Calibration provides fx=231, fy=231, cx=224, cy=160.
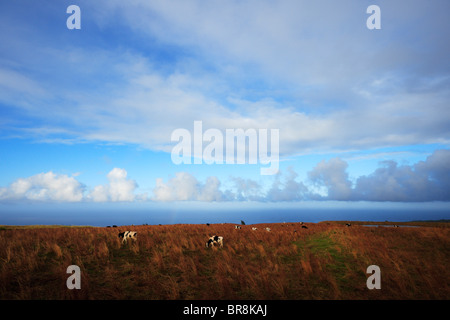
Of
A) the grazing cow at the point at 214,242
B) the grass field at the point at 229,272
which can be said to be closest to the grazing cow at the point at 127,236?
the grass field at the point at 229,272

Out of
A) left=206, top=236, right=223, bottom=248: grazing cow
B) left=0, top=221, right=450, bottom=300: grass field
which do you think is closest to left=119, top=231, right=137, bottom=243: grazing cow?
left=0, top=221, right=450, bottom=300: grass field

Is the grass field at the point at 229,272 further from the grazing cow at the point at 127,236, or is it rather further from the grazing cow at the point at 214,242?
the grazing cow at the point at 127,236

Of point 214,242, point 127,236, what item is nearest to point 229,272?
point 214,242

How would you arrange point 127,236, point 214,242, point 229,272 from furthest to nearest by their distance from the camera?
point 127,236, point 214,242, point 229,272

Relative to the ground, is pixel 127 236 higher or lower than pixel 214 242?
higher

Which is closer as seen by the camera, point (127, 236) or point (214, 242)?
point (214, 242)

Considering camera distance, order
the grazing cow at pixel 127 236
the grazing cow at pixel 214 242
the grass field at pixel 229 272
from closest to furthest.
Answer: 1. the grass field at pixel 229 272
2. the grazing cow at pixel 214 242
3. the grazing cow at pixel 127 236

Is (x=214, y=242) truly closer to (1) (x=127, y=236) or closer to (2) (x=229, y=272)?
(2) (x=229, y=272)

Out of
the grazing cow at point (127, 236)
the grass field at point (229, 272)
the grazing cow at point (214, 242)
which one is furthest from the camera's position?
the grazing cow at point (127, 236)

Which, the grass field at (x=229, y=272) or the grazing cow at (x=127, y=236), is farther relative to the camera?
the grazing cow at (x=127, y=236)

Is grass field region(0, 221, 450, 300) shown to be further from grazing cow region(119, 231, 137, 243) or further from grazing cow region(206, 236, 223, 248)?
grazing cow region(119, 231, 137, 243)

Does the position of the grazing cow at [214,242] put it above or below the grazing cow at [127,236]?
below
